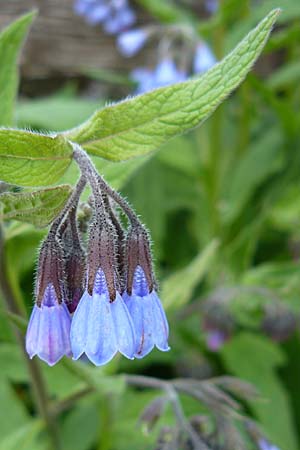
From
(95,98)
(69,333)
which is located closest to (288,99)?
(95,98)

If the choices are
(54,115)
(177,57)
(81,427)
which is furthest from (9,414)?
(177,57)

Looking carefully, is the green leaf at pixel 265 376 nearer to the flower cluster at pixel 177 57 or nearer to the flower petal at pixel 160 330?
the flower cluster at pixel 177 57

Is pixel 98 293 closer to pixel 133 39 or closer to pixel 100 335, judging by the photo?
pixel 100 335

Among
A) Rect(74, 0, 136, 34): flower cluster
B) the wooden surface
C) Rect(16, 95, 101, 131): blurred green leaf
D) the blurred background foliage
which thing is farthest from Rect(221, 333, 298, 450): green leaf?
the wooden surface

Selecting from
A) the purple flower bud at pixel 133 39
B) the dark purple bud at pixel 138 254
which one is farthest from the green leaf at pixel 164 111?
Result: the purple flower bud at pixel 133 39

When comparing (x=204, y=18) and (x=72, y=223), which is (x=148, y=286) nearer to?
(x=72, y=223)
